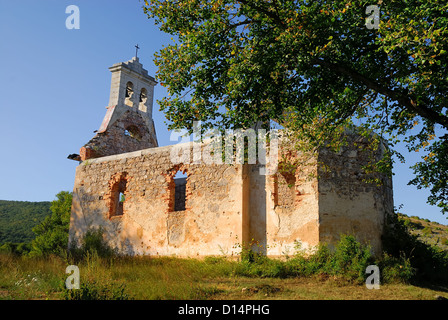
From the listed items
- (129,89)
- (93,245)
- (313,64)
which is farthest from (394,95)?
(129,89)

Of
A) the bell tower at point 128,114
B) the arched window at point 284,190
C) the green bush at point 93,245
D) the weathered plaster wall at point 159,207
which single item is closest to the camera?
the arched window at point 284,190

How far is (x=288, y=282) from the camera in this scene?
31.2ft

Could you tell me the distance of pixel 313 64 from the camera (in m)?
7.93

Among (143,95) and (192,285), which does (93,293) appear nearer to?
(192,285)

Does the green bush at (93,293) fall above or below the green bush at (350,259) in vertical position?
below

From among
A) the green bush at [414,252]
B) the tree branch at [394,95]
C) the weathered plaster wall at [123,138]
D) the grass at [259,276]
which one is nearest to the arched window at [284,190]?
the grass at [259,276]

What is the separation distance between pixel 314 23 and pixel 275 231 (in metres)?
6.14

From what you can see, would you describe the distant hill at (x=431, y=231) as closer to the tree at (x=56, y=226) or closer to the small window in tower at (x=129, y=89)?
the small window in tower at (x=129, y=89)

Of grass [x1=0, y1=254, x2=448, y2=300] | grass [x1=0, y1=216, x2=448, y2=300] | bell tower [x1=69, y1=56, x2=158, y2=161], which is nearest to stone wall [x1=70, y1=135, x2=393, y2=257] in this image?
grass [x1=0, y1=216, x2=448, y2=300]

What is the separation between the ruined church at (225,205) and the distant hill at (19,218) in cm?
2190

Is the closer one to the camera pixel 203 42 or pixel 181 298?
pixel 181 298

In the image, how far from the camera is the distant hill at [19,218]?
37.3 meters
